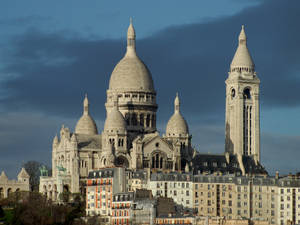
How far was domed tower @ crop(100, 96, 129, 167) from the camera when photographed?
18584cm

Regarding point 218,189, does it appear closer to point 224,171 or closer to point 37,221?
point 224,171

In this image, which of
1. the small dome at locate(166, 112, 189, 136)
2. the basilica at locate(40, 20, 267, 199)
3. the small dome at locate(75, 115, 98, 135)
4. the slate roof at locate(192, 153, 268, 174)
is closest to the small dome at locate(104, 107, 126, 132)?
the basilica at locate(40, 20, 267, 199)

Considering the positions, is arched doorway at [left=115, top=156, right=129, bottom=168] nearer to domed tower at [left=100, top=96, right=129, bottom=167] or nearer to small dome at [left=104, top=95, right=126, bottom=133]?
domed tower at [left=100, top=96, right=129, bottom=167]

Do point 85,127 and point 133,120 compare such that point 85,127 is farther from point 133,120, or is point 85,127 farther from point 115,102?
point 115,102

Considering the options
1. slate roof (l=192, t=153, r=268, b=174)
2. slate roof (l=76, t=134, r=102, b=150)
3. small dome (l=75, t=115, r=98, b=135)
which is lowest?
slate roof (l=192, t=153, r=268, b=174)

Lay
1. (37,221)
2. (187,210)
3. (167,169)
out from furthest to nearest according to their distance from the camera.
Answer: (167,169)
(187,210)
(37,221)

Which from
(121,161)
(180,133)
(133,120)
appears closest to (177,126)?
(180,133)

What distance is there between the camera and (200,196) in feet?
570

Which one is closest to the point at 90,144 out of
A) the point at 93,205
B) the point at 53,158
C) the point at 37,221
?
the point at 53,158

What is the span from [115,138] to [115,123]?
2541 mm

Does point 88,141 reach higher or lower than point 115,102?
lower

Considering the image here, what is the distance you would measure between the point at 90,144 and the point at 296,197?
115 ft

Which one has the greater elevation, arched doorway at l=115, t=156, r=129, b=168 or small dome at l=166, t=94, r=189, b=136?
small dome at l=166, t=94, r=189, b=136

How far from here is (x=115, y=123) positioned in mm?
188750
